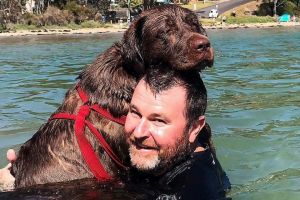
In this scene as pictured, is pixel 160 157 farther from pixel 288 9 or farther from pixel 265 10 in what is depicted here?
pixel 265 10

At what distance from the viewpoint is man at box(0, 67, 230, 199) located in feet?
12.7

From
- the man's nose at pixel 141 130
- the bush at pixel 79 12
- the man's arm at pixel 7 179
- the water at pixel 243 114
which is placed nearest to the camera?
the man's nose at pixel 141 130

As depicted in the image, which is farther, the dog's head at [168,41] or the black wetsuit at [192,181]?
the black wetsuit at [192,181]

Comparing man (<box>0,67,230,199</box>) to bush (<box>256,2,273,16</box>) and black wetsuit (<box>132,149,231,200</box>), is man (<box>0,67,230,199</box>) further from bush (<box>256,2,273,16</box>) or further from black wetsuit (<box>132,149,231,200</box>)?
bush (<box>256,2,273,16</box>)

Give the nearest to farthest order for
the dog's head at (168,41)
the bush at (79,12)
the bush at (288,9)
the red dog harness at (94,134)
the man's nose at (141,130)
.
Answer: the dog's head at (168,41) → the man's nose at (141,130) → the red dog harness at (94,134) → the bush at (79,12) → the bush at (288,9)

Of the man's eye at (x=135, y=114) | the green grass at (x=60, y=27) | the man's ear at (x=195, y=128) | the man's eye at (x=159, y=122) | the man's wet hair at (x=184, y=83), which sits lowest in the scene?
the green grass at (x=60, y=27)

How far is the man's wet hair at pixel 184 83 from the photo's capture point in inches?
155

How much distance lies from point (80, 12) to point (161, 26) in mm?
56495

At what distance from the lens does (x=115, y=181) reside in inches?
171

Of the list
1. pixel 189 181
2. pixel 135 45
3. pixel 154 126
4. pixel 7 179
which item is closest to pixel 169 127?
pixel 154 126

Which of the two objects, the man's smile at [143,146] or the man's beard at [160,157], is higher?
the man's smile at [143,146]

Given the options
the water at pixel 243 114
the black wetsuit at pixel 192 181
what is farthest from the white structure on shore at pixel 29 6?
the black wetsuit at pixel 192 181

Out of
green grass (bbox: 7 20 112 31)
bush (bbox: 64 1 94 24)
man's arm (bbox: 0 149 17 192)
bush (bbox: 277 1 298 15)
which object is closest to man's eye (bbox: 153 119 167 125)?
man's arm (bbox: 0 149 17 192)

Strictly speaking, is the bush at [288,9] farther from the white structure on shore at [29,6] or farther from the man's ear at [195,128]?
the man's ear at [195,128]
